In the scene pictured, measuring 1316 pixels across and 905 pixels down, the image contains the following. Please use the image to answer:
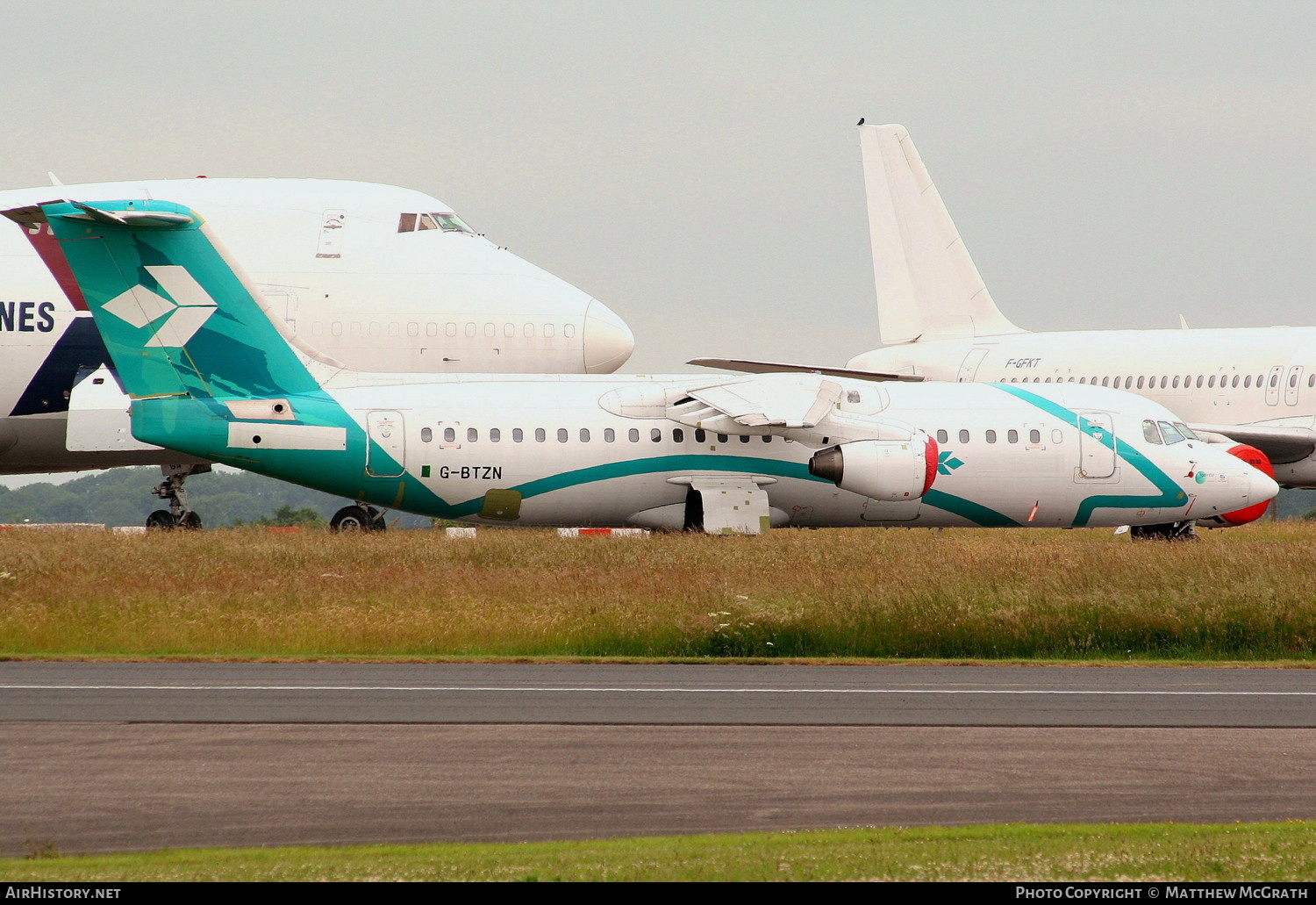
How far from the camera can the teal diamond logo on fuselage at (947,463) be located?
28.5m

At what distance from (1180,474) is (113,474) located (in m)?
172

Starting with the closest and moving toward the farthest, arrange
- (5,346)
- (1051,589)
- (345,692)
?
(345,692) → (1051,589) → (5,346)

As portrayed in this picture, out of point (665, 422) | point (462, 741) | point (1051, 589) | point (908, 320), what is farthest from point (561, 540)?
point (908, 320)

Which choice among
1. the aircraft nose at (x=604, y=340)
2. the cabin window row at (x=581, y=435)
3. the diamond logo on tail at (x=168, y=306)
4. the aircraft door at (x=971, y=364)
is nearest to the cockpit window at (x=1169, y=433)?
the cabin window row at (x=581, y=435)

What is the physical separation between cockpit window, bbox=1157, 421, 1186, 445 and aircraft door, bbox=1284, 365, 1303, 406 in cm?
993

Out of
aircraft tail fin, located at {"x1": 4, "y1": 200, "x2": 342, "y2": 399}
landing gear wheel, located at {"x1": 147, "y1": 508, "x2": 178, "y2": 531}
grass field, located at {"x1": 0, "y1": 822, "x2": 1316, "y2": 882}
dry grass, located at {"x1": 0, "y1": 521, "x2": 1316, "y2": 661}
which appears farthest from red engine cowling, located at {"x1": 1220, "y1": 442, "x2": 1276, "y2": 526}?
grass field, located at {"x1": 0, "y1": 822, "x2": 1316, "y2": 882}

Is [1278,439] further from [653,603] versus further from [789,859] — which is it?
[789,859]

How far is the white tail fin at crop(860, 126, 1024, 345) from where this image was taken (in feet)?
157

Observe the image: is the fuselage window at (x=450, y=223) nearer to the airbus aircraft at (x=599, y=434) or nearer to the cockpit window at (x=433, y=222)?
the cockpit window at (x=433, y=222)

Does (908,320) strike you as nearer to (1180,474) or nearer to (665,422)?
(1180,474)

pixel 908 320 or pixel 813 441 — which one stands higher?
pixel 908 320

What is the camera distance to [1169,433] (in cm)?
3030

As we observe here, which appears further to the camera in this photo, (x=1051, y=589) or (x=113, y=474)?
(x=113, y=474)

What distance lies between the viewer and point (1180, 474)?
29844mm
